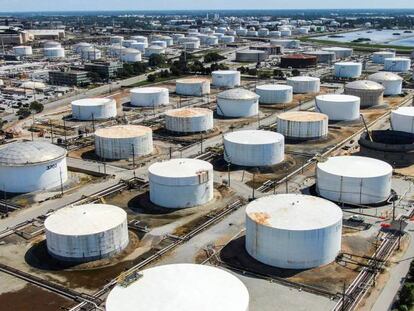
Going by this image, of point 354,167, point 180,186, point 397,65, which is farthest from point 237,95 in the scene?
point 397,65

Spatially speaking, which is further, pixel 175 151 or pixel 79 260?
pixel 175 151

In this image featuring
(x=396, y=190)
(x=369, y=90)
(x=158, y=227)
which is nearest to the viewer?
(x=158, y=227)

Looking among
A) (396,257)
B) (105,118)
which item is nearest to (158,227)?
(396,257)

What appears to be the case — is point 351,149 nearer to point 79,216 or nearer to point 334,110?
point 334,110

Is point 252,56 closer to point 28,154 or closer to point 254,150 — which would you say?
point 254,150

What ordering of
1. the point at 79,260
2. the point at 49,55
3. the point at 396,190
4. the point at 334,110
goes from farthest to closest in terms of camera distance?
the point at 49,55
the point at 334,110
the point at 396,190
the point at 79,260

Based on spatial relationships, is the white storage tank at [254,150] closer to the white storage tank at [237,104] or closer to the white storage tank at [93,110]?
the white storage tank at [237,104]

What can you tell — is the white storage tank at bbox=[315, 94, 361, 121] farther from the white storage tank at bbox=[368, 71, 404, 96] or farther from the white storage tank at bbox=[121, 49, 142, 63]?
the white storage tank at bbox=[121, 49, 142, 63]
